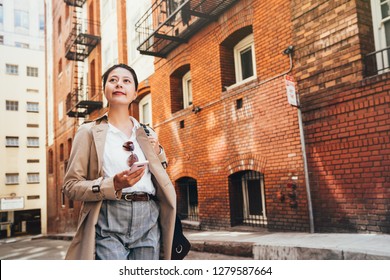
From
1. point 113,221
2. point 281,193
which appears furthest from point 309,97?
point 113,221

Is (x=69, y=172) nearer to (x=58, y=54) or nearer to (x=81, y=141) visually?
(x=81, y=141)

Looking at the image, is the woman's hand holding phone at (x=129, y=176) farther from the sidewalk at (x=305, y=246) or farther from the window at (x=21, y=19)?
the window at (x=21, y=19)

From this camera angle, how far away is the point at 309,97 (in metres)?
4.12

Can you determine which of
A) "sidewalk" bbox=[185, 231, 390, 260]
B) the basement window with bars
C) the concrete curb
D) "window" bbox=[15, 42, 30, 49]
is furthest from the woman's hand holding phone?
the basement window with bars

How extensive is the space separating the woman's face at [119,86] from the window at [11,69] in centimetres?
196

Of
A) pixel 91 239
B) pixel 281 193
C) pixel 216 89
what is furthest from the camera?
pixel 216 89

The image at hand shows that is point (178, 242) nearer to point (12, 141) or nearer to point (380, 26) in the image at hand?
point (12, 141)

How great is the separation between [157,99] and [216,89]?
1.03 m

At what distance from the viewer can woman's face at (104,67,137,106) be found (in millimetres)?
2158

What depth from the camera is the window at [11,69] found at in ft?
11.9

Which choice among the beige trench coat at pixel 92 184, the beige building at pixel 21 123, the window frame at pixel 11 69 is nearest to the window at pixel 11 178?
the beige building at pixel 21 123

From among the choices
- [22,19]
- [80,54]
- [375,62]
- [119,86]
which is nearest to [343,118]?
[375,62]

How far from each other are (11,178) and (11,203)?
0.84 feet

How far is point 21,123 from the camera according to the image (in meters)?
3.61
